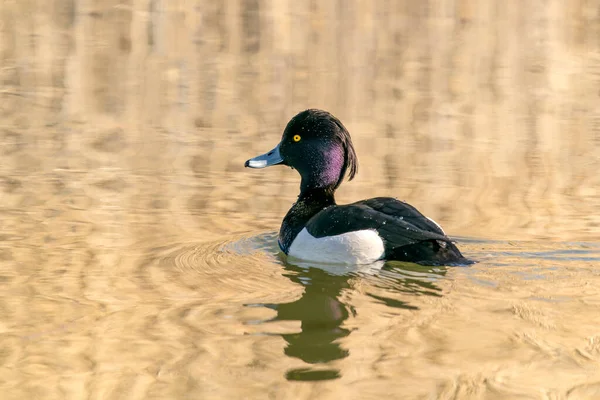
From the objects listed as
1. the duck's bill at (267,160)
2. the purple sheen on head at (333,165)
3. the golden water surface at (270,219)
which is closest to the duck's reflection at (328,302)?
the golden water surface at (270,219)

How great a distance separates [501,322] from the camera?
602 cm

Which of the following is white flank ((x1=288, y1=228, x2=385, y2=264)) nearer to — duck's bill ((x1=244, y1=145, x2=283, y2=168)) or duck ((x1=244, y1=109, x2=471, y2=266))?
duck ((x1=244, y1=109, x2=471, y2=266))

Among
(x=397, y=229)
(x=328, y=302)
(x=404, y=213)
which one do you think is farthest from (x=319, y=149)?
(x=328, y=302)

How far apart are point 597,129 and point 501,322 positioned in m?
8.68

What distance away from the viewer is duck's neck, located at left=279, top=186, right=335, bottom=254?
7762mm

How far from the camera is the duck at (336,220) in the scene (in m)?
7.11

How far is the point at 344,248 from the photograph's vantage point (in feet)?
23.7

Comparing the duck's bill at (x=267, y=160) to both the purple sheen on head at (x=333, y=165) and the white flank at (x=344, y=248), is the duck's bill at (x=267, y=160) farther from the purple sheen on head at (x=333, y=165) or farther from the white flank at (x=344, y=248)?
the white flank at (x=344, y=248)

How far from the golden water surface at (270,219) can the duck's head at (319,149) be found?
0.60 metres

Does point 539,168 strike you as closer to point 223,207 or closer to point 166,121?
point 223,207

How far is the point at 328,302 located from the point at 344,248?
0.78m

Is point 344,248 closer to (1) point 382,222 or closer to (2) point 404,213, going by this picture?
(1) point 382,222

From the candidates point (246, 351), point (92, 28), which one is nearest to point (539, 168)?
point (246, 351)

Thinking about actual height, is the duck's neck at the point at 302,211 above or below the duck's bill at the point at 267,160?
below
